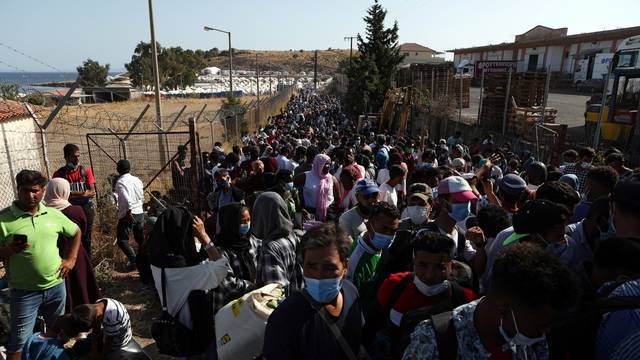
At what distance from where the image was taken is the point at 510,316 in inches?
57.5

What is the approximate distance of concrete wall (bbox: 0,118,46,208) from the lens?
7102 mm

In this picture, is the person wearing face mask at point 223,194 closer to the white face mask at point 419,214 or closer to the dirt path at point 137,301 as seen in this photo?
the dirt path at point 137,301

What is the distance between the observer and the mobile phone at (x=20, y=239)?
3096mm

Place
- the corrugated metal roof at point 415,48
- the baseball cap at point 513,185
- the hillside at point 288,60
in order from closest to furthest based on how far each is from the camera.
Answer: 1. the baseball cap at point 513,185
2. the corrugated metal roof at point 415,48
3. the hillside at point 288,60

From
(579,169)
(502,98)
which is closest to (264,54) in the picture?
(502,98)

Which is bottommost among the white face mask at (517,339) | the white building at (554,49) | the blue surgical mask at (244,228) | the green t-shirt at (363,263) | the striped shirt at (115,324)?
the striped shirt at (115,324)

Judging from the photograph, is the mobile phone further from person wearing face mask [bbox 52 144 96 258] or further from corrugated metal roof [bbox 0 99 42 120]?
corrugated metal roof [bbox 0 99 42 120]

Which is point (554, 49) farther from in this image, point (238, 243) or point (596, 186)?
point (238, 243)

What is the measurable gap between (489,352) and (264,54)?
162m

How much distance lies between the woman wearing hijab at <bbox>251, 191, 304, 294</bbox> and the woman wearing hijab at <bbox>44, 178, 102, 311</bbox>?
2.04 m

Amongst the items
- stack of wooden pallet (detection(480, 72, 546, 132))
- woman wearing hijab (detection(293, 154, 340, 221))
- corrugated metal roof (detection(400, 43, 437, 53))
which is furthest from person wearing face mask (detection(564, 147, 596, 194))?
corrugated metal roof (detection(400, 43, 437, 53))

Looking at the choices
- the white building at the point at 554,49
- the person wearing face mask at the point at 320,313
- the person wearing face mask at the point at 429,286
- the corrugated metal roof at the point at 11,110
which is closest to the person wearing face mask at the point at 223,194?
the person wearing face mask at the point at 320,313

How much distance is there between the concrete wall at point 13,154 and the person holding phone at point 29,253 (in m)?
4.43

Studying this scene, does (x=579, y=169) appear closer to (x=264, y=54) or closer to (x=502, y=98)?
(x=502, y=98)
